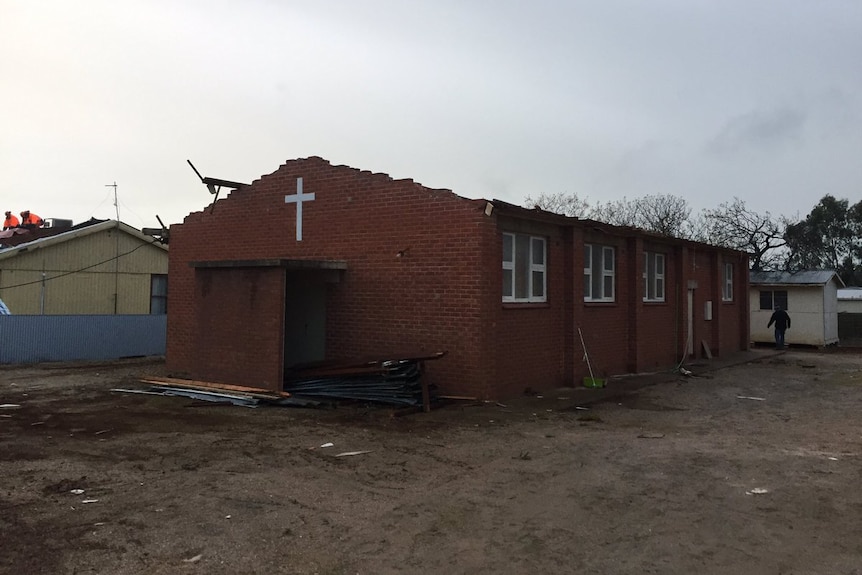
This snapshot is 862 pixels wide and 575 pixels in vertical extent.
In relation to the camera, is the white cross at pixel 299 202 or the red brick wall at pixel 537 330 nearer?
the red brick wall at pixel 537 330

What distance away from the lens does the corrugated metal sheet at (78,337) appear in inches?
759

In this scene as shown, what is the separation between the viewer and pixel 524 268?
1375 centimetres

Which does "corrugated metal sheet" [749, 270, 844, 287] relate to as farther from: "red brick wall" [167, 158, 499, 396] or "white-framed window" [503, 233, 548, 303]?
"red brick wall" [167, 158, 499, 396]

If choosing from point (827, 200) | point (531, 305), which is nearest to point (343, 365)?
point (531, 305)

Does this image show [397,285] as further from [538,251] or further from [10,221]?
[10,221]

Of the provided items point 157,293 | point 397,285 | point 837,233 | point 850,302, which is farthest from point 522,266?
point 837,233

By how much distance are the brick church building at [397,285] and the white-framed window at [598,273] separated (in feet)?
0.16

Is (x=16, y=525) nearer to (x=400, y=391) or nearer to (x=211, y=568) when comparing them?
(x=211, y=568)

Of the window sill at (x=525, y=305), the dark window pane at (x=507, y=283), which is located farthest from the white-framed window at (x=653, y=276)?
the dark window pane at (x=507, y=283)

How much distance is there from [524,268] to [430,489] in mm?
7694

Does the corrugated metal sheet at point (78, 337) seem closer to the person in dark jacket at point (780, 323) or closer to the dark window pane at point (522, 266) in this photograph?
the dark window pane at point (522, 266)

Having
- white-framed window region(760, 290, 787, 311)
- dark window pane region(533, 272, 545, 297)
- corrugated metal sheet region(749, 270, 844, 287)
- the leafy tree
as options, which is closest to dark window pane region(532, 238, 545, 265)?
dark window pane region(533, 272, 545, 297)

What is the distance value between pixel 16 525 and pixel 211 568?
6.58 feet

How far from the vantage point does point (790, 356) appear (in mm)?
23984
